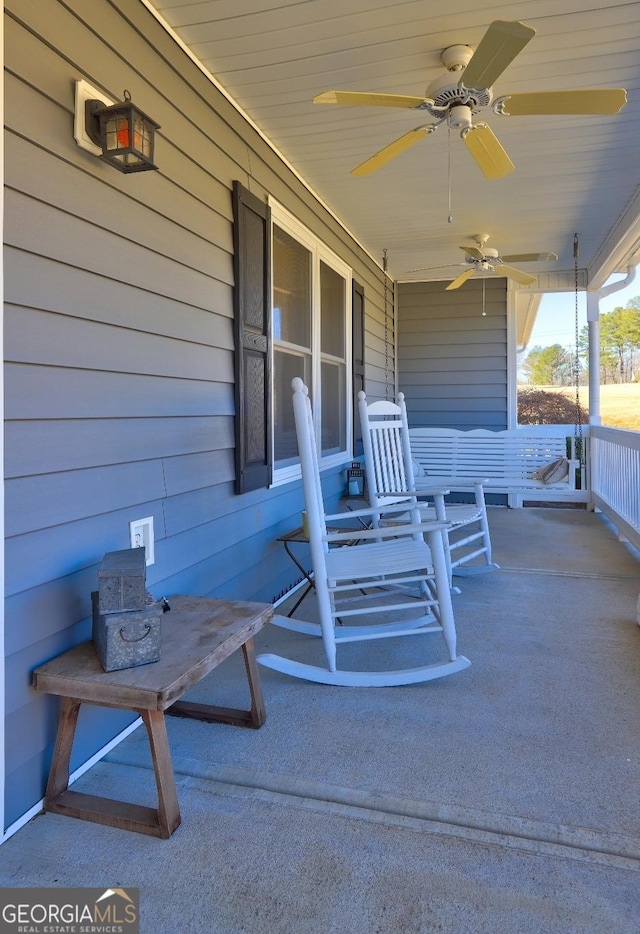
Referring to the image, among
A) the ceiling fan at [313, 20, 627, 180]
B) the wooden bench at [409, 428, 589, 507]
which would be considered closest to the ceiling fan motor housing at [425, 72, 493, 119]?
the ceiling fan at [313, 20, 627, 180]

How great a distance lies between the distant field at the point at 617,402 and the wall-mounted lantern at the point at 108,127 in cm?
553

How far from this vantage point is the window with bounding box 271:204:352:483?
327 cm

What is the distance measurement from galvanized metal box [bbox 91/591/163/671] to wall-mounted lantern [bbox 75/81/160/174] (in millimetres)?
1233

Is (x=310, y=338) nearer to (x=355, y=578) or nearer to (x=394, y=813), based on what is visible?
(x=355, y=578)

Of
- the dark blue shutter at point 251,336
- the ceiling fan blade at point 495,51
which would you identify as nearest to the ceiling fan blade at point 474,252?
the dark blue shutter at point 251,336

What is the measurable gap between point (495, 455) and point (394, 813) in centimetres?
477

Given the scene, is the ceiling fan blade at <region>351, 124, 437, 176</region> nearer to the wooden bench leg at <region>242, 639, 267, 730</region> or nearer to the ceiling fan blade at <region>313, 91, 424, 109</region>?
the ceiling fan blade at <region>313, 91, 424, 109</region>

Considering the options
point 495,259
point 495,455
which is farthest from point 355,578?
point 495,455

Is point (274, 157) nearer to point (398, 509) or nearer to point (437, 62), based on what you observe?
point (437, 62)

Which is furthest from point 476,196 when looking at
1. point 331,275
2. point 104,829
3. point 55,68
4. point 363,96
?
point 104,829

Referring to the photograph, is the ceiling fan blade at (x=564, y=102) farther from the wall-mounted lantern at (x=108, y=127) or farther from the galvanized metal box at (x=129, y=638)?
the galvanized metal box at (x=129, y=638)

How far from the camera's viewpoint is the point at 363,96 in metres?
2.13

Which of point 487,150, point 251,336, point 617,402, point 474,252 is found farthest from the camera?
point 617,402

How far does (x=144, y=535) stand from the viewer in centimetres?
197
